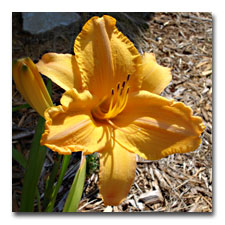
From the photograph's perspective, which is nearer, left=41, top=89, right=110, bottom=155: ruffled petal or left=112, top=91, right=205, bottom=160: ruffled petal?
left=41, top=89, right=110, bottom=155: ruffled petal

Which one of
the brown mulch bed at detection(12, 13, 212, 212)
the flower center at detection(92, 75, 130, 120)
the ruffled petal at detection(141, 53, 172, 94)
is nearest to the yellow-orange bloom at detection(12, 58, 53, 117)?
the flower center at detection(92, 75, 130, 120)

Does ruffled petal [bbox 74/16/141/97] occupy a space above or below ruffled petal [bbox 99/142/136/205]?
above

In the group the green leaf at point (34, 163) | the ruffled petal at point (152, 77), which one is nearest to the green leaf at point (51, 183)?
the green leaf at point (34, 163)

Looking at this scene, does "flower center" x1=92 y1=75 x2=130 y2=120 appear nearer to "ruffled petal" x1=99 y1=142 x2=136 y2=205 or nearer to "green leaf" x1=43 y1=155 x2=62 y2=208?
"ruffled petal" x1=99 y1=142 x2=136 y2=205

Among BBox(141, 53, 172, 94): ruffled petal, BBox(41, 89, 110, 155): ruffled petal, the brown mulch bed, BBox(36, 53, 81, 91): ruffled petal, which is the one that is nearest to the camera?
BBox(41, 89, 110, 155): ruffled petal

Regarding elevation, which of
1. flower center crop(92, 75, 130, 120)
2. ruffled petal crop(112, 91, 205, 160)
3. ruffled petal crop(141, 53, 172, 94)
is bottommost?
ruffled petal crop(112, 91, 205, 160)

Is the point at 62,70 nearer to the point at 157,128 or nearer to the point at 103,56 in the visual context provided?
the point at 103,56

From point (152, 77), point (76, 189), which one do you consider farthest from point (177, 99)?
point (76, 189)
